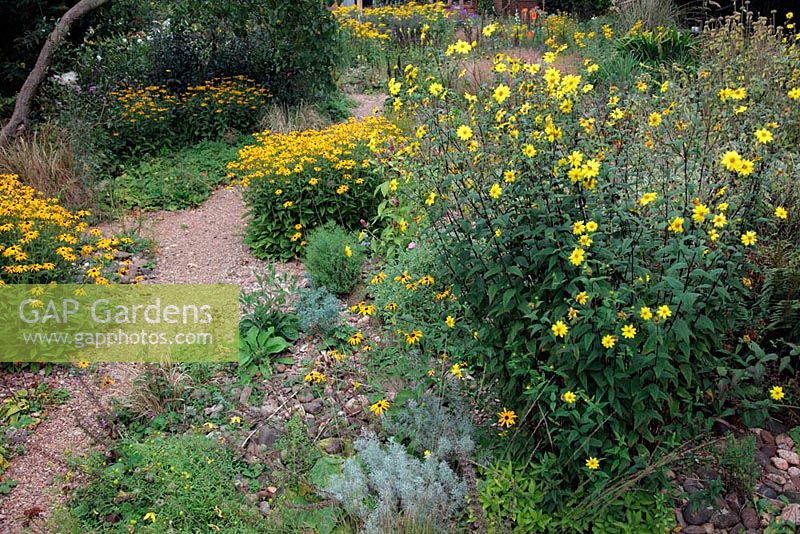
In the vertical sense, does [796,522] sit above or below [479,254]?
below

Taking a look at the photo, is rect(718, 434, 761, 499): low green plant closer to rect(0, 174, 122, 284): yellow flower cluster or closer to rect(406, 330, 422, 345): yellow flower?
rect(406, 330, 422, 345): yellow flower

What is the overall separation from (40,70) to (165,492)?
17.5 feet

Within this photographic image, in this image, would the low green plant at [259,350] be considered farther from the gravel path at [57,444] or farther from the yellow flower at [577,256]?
the yellow flower at [577,256]

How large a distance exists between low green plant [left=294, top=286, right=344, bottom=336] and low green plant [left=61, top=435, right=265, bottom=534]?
1037mm

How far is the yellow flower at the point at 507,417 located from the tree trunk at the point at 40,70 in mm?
5681

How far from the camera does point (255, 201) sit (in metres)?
5.20

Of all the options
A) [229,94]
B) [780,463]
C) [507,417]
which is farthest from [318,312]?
[229,94]

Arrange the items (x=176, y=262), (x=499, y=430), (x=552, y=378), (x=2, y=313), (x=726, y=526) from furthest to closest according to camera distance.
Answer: (x=176, y=262)
(x=2, y=313)
(x=499, y=430)
(x=726, y=526)
(x=552, y=378)

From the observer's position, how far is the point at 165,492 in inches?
112

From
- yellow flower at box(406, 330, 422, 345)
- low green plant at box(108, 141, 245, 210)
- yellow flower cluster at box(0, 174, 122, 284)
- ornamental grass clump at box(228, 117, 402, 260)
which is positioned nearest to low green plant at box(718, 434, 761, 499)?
yellow flower at box(406, 330, 422, 345)

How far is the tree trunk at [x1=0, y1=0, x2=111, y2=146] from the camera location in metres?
6.49

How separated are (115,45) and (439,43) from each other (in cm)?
441

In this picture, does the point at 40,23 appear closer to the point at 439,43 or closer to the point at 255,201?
the point at 255,201

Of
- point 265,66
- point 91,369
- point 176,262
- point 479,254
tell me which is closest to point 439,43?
point 265,66
